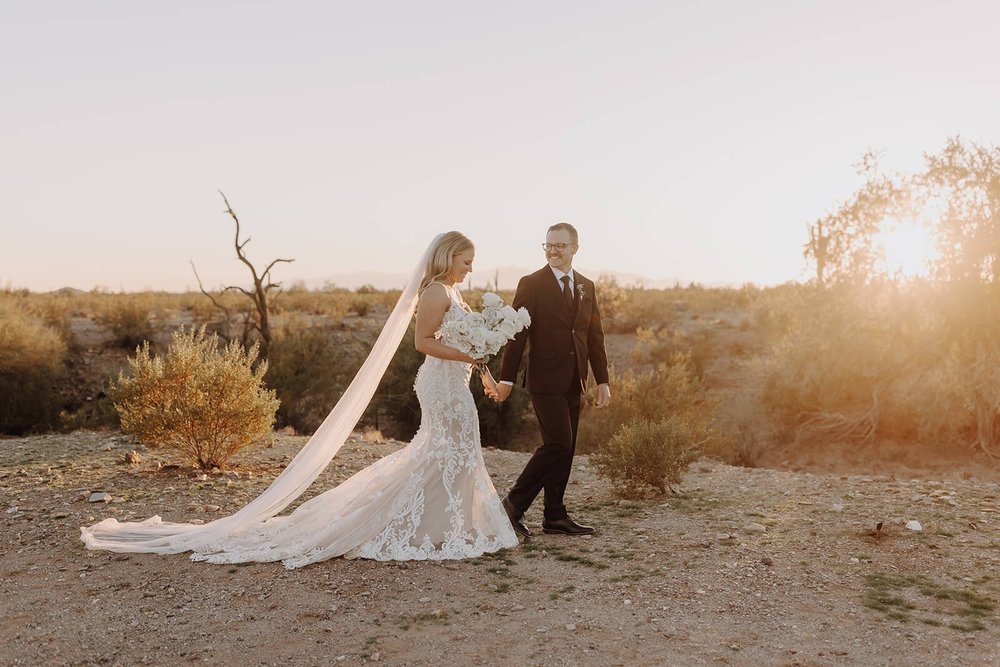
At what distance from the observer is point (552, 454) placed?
654cm

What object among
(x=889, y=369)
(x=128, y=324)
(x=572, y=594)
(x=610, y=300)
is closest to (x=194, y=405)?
(x=572, y=594)

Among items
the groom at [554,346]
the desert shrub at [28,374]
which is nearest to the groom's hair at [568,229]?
the groom at [554,346]

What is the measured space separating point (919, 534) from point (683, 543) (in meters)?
1.95

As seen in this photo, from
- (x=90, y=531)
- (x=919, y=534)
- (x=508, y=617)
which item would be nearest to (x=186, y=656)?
(x=508, y=617)

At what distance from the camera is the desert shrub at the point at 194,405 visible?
880cm

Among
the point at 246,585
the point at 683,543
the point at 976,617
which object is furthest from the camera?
the point at 683,543

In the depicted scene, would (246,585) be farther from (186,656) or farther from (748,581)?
(748,581)

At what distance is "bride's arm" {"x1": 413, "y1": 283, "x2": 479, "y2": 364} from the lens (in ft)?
20.6

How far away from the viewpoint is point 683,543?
6.59 meters

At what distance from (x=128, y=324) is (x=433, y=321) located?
20.2 m

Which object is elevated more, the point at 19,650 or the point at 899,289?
the point at 899,289

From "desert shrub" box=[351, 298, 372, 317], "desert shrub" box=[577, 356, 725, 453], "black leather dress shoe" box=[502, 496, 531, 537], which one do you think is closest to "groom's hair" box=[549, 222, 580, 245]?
"black leather dress shoe" box=[502, 496, 531, 537]

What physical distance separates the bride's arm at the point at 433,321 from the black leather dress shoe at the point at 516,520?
1.27m

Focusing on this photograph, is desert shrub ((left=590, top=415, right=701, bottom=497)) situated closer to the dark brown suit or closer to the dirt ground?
the dirt ground
